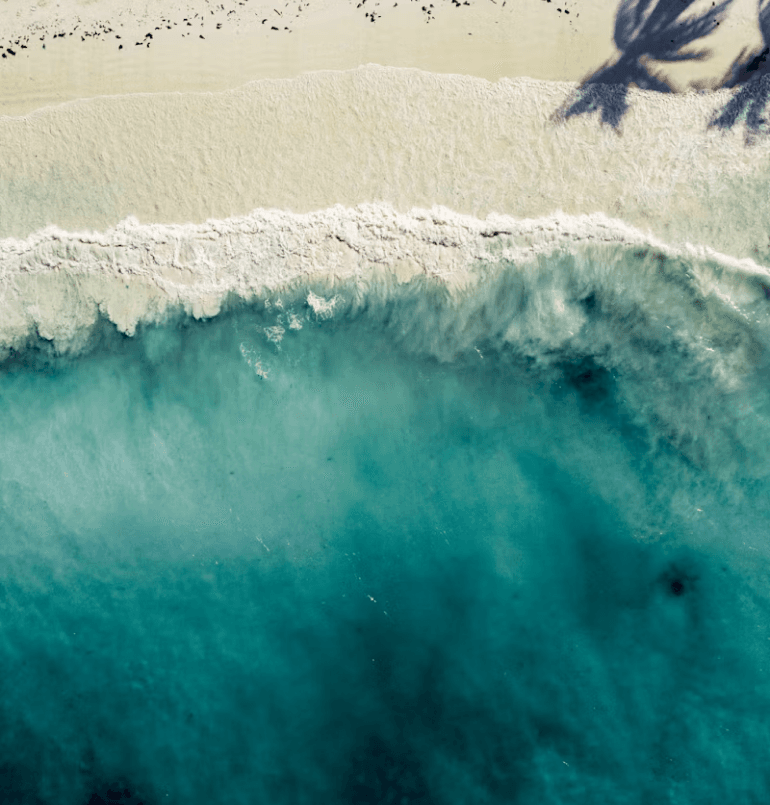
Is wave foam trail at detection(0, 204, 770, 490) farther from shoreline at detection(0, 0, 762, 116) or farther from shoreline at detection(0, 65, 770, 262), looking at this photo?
shoreline at detection(0, 0, 762, 116)

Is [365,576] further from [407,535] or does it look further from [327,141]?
[327,141]

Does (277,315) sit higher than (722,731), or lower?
higher

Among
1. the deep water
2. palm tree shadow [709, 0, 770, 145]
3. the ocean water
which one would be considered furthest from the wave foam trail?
palm tree shadow [709, 0, 770, 145]

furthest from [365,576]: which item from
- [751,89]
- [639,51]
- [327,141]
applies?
[751,89]

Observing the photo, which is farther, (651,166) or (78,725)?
(78,725)

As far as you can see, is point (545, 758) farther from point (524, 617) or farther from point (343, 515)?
point (343, 515)

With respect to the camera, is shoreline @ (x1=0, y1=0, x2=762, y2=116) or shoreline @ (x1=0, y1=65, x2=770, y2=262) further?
shoreline @ (x1=0, y1=0, x2=762, y2=116)

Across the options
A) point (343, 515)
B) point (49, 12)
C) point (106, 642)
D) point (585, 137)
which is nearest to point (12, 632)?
point (106, 642)
